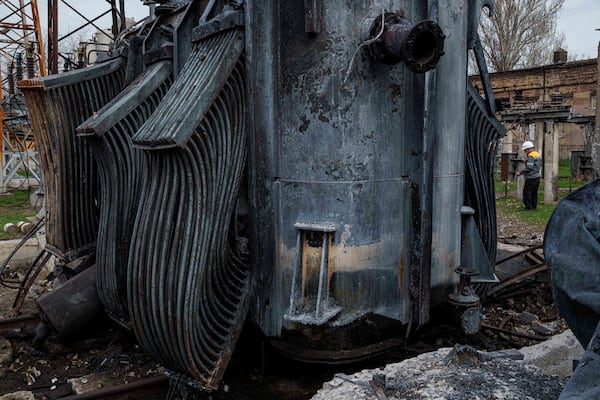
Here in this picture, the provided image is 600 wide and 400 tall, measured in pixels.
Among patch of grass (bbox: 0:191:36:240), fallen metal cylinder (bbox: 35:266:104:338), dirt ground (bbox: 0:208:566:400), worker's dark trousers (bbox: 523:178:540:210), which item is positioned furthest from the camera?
worker's dark trousers (bbox: 523:178:540:210)

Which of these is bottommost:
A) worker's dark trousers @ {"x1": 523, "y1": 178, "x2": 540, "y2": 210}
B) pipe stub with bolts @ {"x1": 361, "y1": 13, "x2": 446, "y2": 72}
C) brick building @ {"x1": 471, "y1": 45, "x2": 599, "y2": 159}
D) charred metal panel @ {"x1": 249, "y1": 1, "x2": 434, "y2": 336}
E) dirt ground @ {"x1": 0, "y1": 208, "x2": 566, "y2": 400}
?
dirt ground @ {"x1": 0, "y1": 208, "x2": 566, "y2": 400}

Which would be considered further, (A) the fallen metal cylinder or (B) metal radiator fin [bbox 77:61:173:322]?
(A) the fallen metal cylinder

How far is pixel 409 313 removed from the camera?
4164mm

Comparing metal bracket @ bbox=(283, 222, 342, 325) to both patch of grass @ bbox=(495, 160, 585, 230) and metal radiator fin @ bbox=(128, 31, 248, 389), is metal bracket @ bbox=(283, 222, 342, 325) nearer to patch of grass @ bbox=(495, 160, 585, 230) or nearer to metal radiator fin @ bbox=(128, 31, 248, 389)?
metal radiator fin @ bbox=(128, 31, 248, 389)

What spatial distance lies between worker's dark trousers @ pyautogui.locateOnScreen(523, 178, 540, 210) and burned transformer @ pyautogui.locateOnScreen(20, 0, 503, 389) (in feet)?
30.3

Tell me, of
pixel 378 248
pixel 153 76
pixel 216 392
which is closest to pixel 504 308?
pixel 378 248

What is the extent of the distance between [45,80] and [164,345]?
305 centimetres

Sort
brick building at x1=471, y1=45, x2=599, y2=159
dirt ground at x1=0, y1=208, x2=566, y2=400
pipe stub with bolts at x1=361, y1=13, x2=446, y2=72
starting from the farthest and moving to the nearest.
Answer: brick building at x1=471, y1=45, x2=599, y2=159
dirt ground at x1=0, y1=208, x2=566, y2=400
pipe stub with bolts at x1=361, y1=13, x2=446, y2=72

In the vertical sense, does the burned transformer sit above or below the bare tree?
below

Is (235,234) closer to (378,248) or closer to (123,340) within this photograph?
(378,248)

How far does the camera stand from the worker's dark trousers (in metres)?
12.7

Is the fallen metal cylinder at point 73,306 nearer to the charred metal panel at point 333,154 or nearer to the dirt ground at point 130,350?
the dirt ground at point 130,350

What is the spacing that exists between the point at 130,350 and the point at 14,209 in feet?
Answer: 31.2

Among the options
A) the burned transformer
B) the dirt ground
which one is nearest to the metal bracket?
the burned transformer
